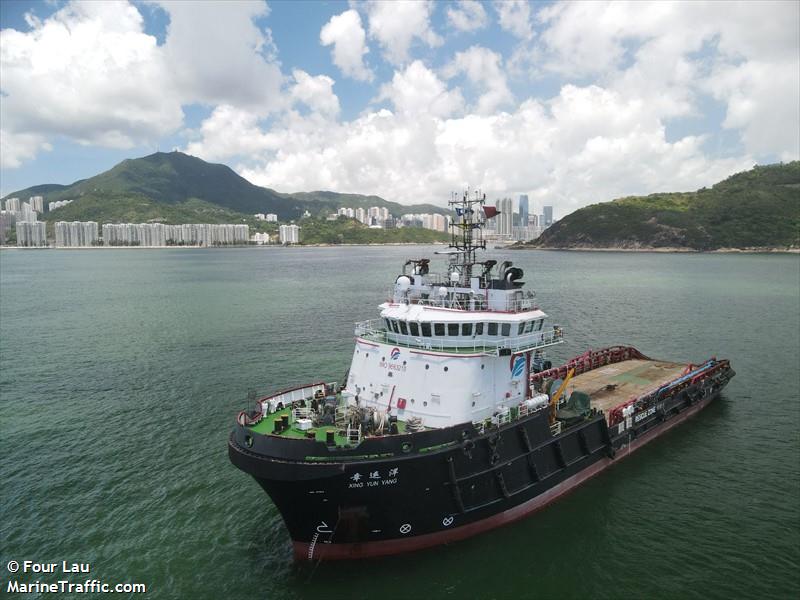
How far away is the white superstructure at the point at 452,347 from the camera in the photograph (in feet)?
56.7

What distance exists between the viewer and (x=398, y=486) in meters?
15.0

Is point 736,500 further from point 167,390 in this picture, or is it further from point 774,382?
point 167,390

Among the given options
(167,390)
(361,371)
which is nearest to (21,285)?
(167,390)

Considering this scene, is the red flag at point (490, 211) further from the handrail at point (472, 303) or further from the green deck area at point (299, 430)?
the green deck area at point (299, 430)

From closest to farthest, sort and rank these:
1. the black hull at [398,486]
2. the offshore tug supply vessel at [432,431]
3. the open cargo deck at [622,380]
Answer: the black hull at [398,486]
the offshore tug supply vessel at [432,431]
the open cargo deck at [622,380]

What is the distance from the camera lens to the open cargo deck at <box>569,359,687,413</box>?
86.4 feet

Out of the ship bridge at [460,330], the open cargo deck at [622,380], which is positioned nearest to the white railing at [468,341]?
the ship bridge at [460,330]

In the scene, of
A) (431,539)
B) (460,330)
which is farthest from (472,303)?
(431,539)

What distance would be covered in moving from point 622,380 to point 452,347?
16030mm

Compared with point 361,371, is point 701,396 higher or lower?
lower

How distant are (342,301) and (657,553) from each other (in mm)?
55919

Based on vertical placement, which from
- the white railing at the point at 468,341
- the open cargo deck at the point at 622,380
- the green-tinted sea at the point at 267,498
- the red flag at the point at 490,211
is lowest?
the green-tinted sea at the point at 267,498

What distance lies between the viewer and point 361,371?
19.1 metres

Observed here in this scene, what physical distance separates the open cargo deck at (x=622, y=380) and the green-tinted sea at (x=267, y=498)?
273 cm
